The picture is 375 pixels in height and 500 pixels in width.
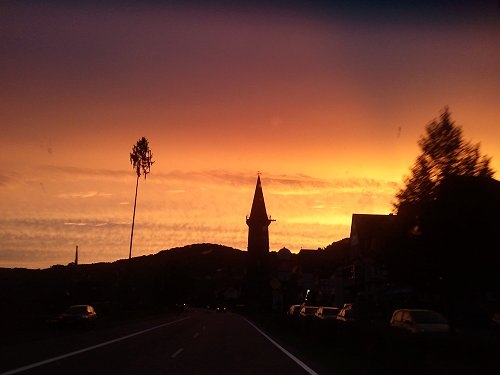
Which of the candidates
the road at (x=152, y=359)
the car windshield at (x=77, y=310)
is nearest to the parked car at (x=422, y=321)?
the road at (x=152, y=359)

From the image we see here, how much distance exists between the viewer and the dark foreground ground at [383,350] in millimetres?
10938

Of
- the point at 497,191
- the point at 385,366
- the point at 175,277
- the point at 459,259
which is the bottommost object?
the point at 385,366

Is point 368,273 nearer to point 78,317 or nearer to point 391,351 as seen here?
point 78,317

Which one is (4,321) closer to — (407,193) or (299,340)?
(299,340)

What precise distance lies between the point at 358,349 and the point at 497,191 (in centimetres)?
648

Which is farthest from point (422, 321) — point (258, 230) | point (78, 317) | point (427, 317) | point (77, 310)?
point (258, 230)

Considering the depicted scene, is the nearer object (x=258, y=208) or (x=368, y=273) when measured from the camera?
(x=368, y=273)

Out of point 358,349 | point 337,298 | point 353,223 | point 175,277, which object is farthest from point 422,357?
point 175,277

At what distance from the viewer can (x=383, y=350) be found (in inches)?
584

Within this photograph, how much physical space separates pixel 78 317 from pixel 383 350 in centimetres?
2919

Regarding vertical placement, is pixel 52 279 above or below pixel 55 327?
above

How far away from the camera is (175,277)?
126 meters

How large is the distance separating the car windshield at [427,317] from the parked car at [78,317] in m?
22.5

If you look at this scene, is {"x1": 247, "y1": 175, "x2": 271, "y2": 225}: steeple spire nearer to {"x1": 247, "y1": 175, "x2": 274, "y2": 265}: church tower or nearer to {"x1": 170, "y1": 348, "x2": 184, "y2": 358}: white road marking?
{"x1": 247, "y1": 175, "x2": 274, "y2": 265}: church tower
